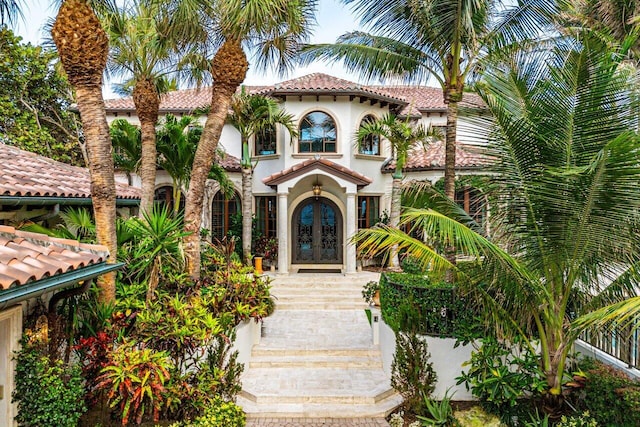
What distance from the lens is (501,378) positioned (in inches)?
247

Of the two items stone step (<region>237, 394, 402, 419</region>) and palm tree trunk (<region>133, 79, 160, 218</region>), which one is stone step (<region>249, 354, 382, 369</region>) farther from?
palm tree trunk (<region>133, 79, 160, 218</region>)

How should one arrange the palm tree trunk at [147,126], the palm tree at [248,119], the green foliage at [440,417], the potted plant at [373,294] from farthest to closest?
the palm tree at [248,119] < the potted plant at [373,294] < the palm tree trunk at [147,126] < the green foliage at [440,417]

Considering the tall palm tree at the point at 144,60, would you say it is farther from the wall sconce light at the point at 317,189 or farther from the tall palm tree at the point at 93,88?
the wall sconce light at the point at 317,189

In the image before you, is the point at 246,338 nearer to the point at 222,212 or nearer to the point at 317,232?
the point at 317,232

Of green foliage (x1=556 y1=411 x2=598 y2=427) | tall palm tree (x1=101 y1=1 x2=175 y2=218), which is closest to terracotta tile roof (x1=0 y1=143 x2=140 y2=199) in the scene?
tall palm tree (x1=101 y1=1 x2=175 y2=218)

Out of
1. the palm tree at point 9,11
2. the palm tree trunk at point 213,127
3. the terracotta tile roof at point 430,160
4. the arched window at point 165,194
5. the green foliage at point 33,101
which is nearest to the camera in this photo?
the palm tree at point 9,11

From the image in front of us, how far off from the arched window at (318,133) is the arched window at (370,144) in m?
1.42

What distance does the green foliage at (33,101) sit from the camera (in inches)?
739

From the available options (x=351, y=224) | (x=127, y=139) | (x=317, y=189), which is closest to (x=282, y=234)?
(x=317, y=189)

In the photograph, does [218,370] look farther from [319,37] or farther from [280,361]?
[319,37]

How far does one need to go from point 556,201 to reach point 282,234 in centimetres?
1185

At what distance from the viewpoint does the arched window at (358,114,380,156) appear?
17844 millimetres

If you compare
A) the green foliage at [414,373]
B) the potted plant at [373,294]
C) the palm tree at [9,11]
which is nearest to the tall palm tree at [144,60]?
the palm tree at [9,11]

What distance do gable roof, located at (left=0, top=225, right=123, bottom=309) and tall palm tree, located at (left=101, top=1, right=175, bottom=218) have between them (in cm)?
477
